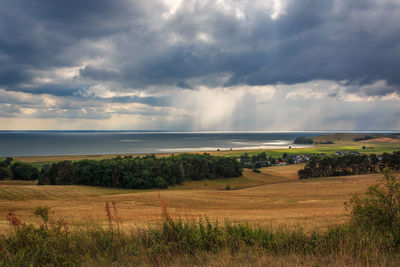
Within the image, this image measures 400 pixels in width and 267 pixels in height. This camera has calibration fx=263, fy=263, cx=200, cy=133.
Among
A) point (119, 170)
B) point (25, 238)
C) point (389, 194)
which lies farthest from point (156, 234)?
point (119, 170)

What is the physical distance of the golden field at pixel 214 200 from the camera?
58.6 feet

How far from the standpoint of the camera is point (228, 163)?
84562mm

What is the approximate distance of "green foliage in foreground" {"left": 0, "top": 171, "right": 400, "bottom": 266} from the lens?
6043mm

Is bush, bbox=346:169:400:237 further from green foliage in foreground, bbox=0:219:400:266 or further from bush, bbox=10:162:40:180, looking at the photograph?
bush, bbox=10:162:40:180

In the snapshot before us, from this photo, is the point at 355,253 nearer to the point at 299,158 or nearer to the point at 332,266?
the point at 332,266

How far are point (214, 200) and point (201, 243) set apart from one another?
3353 cm

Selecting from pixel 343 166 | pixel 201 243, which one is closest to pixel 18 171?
pixel 201 243

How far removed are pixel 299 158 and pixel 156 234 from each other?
131071 mm

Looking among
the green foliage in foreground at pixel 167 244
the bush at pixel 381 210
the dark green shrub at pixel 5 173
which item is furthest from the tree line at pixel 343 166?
the dark green shrub at pixel 5 173

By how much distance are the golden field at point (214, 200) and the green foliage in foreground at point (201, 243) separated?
3.19ft

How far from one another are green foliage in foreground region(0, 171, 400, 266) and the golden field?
971mm

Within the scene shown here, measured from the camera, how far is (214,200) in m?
39.5

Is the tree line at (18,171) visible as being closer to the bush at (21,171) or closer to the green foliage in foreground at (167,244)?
the bush at (21,171)

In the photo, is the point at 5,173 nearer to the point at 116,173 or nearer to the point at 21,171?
the point at 21,171
